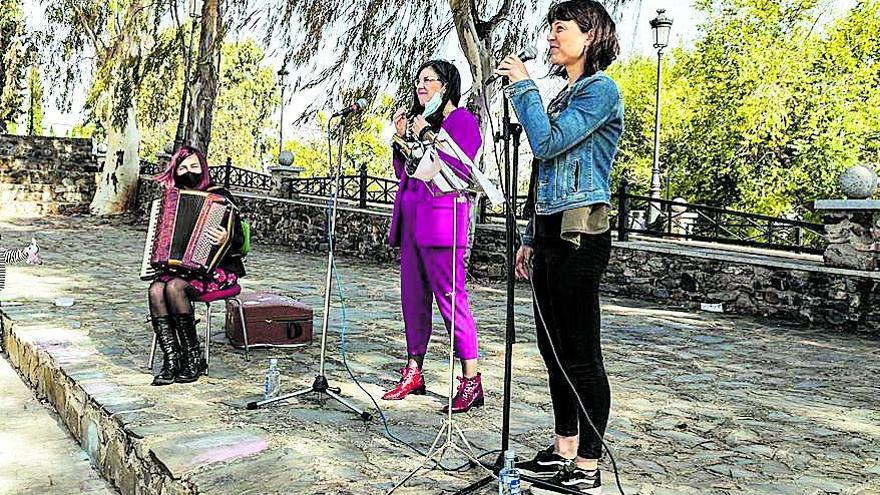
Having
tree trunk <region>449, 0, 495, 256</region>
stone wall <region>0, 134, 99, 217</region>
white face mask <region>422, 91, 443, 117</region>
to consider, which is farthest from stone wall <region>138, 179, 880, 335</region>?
stone wall <region>0, 134, 99, 217</region>

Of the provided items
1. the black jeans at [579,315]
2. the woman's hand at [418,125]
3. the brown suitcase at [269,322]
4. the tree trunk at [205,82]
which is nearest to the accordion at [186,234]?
the brown suitcase at [269,322]

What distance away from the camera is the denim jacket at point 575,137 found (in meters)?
2.66

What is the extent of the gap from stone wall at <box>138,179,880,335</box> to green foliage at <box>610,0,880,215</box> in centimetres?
1091

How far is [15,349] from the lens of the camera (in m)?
5.85

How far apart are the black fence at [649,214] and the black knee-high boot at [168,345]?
13.5 feet

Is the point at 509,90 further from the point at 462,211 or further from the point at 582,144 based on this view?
the point at 462,211

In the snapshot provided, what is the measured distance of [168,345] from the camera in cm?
448

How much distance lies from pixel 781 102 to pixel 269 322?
16.1 metres

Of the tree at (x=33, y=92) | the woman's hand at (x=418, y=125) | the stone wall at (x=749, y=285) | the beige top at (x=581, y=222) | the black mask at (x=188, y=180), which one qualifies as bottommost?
the stone wall at (x=749, y=285)

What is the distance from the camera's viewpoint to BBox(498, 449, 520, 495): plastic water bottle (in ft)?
8.96

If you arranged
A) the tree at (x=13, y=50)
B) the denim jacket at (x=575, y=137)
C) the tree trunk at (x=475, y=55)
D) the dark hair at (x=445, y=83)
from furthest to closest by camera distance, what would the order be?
the tree at (x=13, y=50), the tree trunk at (x=475, y=55), the dark hair at (x=445, y=83), the denim jacket at (x=575, y=137)

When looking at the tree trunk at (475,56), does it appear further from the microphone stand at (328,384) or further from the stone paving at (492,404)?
the microphone stand at (328,384)

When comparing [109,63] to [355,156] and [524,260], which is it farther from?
[355,156]

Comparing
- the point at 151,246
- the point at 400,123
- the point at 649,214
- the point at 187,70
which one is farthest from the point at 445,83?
the point at 187,70
